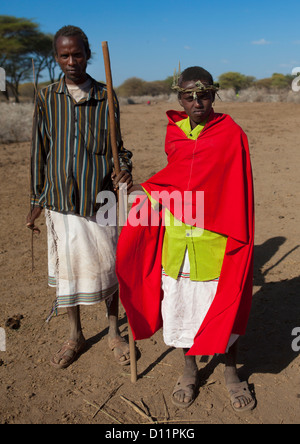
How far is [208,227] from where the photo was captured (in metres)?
2.42

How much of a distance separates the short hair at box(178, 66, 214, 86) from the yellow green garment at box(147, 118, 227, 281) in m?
0.23

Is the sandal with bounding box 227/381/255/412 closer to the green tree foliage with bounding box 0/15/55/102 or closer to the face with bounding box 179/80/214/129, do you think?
the face with bounding box 179/80/214/129

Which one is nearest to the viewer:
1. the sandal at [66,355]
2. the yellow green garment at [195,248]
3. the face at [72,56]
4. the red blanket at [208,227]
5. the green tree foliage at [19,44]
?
the red blanket at [208,227]

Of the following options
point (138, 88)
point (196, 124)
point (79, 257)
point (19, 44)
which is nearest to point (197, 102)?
point (196, 124)

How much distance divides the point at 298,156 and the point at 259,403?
698 centimetres

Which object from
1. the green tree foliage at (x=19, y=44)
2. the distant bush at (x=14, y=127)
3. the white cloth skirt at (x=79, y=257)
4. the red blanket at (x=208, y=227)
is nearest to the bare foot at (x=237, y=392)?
the red blanket at (x=208, y=227)

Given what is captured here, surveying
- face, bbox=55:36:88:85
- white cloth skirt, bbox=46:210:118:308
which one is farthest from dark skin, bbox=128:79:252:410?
face, bbox=55:36:88:85

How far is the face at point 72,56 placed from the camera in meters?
2.56

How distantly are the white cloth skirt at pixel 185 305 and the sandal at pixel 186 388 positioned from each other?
27 cm

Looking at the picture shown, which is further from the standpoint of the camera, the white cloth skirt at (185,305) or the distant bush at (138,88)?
the distant bush at (138,88)

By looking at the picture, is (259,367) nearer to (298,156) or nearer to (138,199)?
(138,199)

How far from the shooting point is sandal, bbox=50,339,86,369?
3086mm

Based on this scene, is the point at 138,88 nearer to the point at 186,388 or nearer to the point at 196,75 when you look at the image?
the point at 196,75

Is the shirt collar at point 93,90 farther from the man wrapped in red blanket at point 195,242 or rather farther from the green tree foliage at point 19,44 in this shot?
the green tree foliage at point 19,44
